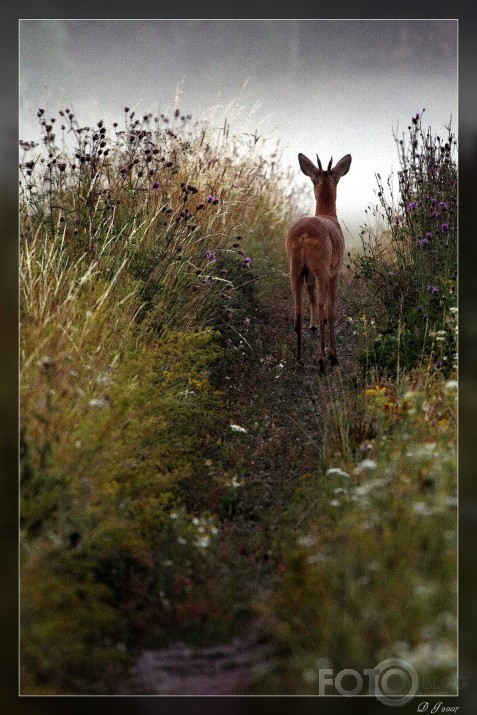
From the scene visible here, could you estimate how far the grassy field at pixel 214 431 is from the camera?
3.84 meters

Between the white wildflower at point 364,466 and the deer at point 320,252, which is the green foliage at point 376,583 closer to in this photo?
the white wildflower at point 364,466

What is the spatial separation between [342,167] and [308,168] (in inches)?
19.2

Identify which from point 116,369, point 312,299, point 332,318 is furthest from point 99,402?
point 312,299

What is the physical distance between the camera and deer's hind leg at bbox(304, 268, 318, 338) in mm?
6801

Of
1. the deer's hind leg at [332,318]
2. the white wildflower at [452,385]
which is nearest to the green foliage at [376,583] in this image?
the white wildflower at [452,385]

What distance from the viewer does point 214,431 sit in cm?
552

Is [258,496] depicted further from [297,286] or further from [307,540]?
[297,286]

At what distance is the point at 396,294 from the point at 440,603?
345cm

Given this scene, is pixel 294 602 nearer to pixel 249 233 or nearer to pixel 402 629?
pixel 402 629

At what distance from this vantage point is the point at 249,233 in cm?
809

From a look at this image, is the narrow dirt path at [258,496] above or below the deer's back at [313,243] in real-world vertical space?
below

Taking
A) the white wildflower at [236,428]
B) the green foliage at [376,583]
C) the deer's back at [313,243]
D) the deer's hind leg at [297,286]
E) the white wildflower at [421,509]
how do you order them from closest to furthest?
1. the green foliage at [376,583]
2. the white wildflower at [421,509]
3. the white wildflower at [236,428]
4. the deer's back at [313,243]
5. the deer's hind leg at [297,286]

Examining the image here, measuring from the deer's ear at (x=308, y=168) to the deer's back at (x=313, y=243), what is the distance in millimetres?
345

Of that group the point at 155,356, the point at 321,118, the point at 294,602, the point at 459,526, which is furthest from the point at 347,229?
the point at 294,602
